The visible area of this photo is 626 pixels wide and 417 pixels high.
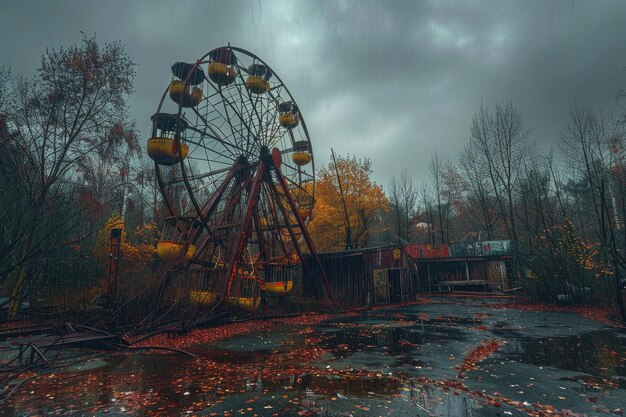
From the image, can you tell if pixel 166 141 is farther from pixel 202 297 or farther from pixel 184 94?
pixel 202 297

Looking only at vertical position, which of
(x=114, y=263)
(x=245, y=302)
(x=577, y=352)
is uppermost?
(x=114, y=263)

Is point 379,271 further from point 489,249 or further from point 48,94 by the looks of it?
point 48,94

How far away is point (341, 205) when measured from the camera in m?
33.1

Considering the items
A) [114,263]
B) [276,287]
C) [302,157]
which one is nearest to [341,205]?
[302,157]

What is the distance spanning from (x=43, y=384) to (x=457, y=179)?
45366 millimetres

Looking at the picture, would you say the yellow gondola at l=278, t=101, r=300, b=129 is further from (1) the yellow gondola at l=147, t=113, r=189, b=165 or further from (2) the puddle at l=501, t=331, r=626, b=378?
(2) the puddle at l=501, t=331, r=626, b=378

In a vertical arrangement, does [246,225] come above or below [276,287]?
above

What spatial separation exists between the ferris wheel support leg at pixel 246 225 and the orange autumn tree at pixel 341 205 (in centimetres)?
1378

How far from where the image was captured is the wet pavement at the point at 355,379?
17.4 ft

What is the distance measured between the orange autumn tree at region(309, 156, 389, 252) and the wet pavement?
20914mm

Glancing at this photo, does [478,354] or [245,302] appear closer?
[478,354]

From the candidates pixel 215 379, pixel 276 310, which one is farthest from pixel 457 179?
pixel 215 379

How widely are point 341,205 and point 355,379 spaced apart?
87.9ft

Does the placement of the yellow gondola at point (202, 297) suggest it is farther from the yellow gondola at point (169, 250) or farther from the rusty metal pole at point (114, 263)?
the rusty metal pole at point (114, 263)
